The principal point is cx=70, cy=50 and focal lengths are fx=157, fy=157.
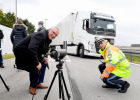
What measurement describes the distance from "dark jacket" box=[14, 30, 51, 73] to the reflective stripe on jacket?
150cm

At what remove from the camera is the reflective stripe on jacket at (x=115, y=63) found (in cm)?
363

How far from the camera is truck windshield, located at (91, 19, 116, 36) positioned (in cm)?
1168

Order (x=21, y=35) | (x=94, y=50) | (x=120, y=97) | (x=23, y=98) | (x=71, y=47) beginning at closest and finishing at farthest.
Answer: (x=23, y=98) < (x=120, y=97) < (x=21, y=35) < (x=94, y=50) < (x=71, y=47)

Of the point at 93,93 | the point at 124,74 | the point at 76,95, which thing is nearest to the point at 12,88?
the point at 76,95

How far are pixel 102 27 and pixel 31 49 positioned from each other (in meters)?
9.73

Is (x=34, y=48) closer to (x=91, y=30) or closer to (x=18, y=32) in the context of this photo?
(x=18, y=32)

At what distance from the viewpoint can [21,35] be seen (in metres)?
5.78

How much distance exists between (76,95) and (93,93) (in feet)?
1.57

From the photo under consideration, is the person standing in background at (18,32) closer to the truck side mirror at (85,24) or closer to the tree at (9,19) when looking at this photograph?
the truck side mirror at (85,24)

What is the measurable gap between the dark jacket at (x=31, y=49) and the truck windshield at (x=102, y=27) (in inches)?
351

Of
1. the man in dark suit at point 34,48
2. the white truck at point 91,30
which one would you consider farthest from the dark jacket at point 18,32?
the white truck at point 91,30

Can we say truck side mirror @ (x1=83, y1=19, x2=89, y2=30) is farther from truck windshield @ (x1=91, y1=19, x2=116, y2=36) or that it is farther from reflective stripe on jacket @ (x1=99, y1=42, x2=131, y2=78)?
reflective stripe on jacket @ (x1=99, y1=42, x2=131, y2=78)

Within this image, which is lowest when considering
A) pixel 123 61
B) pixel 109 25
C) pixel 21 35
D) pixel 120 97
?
pixel 120 97

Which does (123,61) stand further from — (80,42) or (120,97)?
(80,42)
